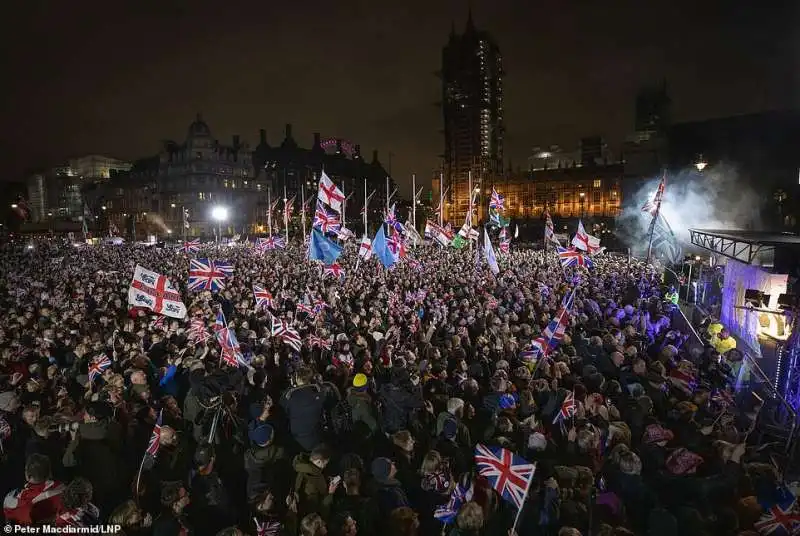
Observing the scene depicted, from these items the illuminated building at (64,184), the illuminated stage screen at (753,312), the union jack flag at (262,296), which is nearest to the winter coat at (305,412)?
the union jack flag at (262,296)

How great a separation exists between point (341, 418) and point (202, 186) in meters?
81.5

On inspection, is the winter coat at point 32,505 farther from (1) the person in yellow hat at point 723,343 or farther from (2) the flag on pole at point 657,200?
(2) the flag on pole at point 657,200

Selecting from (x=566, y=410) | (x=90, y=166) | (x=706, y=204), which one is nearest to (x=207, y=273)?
(x=566, y=410)

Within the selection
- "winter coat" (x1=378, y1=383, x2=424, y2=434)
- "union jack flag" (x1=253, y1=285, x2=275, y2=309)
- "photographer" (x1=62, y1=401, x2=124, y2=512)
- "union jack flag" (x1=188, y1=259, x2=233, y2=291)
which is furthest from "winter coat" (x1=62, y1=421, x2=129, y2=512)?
"union jack flag" (x1=253, y1=285, x2=275, y2=309)

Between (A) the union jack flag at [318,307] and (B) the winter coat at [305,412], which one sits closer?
(B) the winter coat at [305,412]

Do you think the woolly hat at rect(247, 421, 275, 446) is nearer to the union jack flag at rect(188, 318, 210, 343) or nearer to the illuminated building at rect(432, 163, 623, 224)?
the union jack flag at rect(188, 318, 210, 343)

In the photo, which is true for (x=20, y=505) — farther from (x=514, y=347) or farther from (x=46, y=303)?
(x=46, y=303)

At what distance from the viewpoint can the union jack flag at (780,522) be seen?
3781 mm

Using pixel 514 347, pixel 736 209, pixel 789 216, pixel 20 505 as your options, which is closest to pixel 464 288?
pixel 514 347

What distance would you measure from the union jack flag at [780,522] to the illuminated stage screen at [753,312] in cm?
859

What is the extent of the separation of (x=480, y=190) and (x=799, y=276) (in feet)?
247

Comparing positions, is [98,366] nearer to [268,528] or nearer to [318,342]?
[318,342]

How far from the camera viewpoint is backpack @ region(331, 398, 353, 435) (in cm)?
660

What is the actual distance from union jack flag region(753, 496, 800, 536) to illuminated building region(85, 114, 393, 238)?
7417cm
